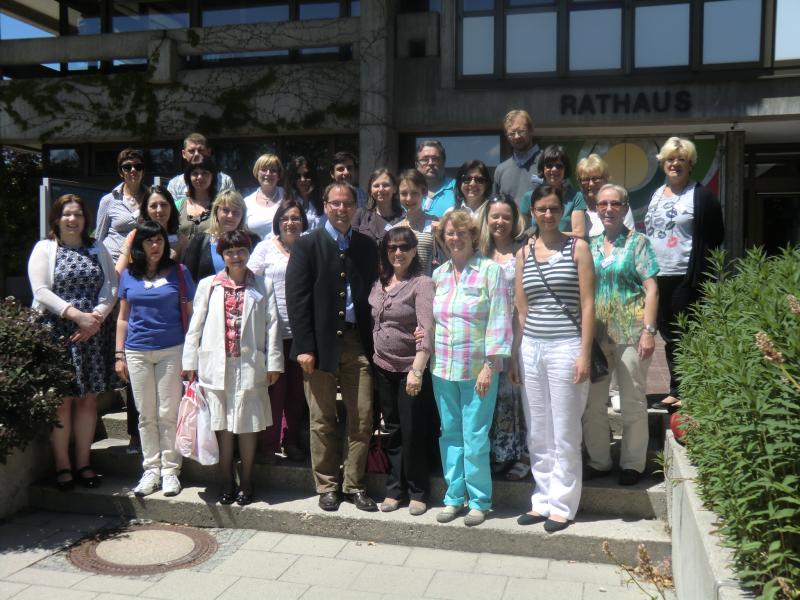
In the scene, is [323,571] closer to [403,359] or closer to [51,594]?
[403,359]

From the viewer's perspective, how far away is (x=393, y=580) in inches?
178

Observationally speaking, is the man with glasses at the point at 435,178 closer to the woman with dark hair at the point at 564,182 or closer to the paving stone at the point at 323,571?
the woman with dark hair at the point at 564,182

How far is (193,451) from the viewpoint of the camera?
211 inches

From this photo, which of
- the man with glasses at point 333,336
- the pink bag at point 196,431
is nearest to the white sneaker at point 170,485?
the pink bag at point 196,431

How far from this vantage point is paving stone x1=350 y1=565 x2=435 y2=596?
440cm

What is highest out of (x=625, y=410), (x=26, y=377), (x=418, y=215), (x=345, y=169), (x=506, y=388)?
(x=345, y=169)

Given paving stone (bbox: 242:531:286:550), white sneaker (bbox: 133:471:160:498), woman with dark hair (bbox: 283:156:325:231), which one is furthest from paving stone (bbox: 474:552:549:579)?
woman with dark hair (bbox: 283:156:325:231)

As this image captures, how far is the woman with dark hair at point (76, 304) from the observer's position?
552cm

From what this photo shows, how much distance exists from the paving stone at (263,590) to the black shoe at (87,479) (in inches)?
72.9

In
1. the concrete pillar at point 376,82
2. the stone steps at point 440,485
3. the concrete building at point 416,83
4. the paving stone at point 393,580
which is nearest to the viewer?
the paving stone at point 393,580

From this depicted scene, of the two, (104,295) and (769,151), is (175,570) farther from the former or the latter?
(769,151)

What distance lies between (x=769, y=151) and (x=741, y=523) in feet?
43.9

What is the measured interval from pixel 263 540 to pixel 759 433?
11.6 ft

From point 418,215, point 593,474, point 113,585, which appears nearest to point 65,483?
point 113,585
